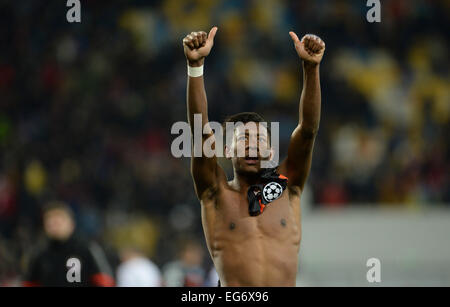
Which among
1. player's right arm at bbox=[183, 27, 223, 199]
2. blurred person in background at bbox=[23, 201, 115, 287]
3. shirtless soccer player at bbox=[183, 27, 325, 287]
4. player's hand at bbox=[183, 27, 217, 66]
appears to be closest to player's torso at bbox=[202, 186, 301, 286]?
shirtless soccer player at bbox=[183, 27, 325, 287]

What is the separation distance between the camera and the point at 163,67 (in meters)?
12.5

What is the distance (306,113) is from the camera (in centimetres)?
420

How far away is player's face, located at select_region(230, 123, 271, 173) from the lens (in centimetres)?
423

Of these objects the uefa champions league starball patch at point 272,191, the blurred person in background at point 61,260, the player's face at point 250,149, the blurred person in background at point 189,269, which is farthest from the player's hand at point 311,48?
the blurred person in background at point 189,269

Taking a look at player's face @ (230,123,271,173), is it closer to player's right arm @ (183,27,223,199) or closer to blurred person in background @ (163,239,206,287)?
player's right arm @ (183,27,223,199)

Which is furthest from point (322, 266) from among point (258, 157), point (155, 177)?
point (258, 157)

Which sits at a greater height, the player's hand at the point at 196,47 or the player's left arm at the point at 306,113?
the player's hand at the point at 196,47

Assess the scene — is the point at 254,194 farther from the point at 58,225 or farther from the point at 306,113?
the point at 58,225

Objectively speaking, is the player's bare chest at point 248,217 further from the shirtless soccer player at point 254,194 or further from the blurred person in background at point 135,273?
the blurred person in background at point 135,273

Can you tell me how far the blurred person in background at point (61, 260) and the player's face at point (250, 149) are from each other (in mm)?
2313

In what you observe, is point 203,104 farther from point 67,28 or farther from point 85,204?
point 67,28

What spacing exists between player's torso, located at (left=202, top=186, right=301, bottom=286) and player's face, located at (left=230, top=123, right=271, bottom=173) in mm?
153

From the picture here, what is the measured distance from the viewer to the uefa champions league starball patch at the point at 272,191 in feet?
13.7
